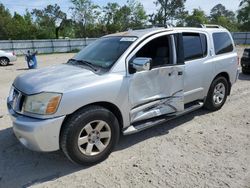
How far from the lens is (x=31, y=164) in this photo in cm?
385

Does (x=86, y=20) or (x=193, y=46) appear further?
(x=86, y=20)

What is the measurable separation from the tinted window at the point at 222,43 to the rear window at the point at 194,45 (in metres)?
0.38

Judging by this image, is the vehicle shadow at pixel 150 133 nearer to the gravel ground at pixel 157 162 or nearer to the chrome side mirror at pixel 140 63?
the gravel ground at pixel 157 162

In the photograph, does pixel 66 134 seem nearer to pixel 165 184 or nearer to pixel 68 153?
pixel 68 153

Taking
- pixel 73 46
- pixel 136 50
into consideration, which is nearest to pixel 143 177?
pixel 136 50

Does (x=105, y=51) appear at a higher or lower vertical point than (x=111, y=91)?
higher

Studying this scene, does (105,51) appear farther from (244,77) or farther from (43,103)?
(244,77)

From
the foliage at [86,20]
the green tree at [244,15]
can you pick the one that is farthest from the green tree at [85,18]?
the green tree at [244,15]

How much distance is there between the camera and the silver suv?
3426 millimetres

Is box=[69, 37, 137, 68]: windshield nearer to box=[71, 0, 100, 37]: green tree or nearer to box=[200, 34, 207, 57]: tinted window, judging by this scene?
box=[200, 34, 207, 57]: tinted window

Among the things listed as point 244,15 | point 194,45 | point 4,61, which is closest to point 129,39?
point 194,45

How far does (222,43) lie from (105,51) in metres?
Answer: 2.77

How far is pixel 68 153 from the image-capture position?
Answer: 354cm

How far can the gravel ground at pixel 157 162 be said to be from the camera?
338 cm
